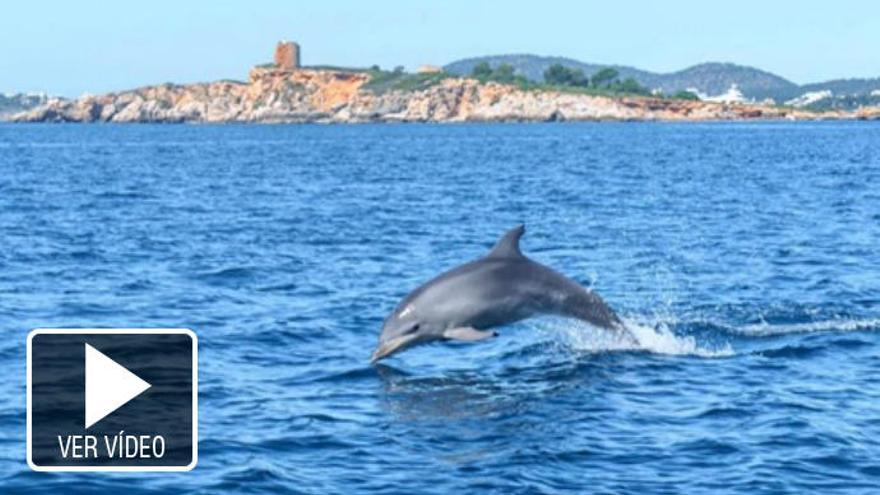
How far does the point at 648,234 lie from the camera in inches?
1866

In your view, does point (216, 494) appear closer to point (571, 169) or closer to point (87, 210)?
point (87, 210)

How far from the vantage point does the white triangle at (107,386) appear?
8.77 m

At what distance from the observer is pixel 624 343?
24.1 m

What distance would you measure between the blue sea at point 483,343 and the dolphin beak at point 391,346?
36cm

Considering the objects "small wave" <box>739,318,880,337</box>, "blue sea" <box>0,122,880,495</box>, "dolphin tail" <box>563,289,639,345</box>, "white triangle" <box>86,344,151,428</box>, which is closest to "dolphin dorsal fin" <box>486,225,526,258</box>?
"dolphin tail" <box>563,289,639,345</box>

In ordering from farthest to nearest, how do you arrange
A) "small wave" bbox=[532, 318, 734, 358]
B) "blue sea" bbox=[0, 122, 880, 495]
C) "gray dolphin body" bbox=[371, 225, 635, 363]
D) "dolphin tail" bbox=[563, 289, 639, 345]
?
"small wave" bbox=[532, 318, 734, 358], "dolphin tail" bbox=[563, 289, 639, 345], "gray dolphin body" bbox=[371, 225, 635, 363], "blue sea" bbox=[0, 122, 880, 495]

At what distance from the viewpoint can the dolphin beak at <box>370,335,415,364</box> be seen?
21.5 m

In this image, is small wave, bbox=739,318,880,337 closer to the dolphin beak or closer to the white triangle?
the dolphin beak

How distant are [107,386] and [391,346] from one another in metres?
12.9

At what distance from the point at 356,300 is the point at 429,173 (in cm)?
6549

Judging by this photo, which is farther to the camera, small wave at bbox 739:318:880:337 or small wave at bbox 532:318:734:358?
small wave at bbox 739:318:880:337

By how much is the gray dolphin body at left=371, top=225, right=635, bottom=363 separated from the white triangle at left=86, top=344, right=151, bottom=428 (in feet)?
39.8

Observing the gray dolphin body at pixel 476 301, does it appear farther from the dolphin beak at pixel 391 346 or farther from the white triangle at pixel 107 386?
the white triangle at pixel 107 386

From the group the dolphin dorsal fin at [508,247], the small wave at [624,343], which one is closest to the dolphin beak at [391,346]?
the dolphin dorsal fin at [508,247]
